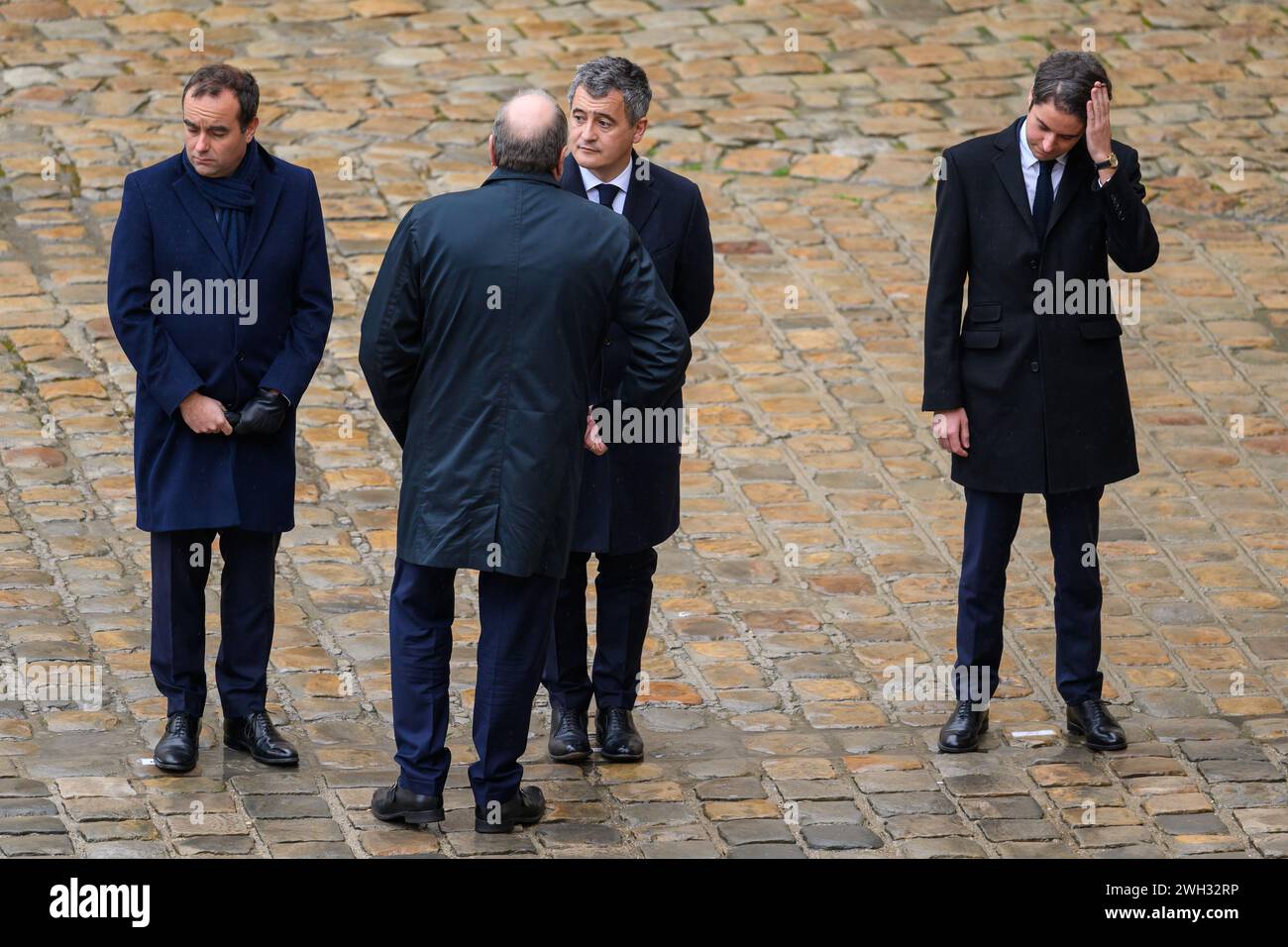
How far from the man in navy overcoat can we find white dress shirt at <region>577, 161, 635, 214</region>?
0.83 m

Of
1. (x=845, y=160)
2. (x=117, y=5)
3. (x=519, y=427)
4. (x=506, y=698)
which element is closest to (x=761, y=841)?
(x=506, y=698)

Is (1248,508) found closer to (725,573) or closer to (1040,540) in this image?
(1040,540)

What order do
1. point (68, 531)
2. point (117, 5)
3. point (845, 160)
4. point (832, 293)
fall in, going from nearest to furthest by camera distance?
point (68, 531)
point (832, 293)
point (845, 160)
point (117, 5)

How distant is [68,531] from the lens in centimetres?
762

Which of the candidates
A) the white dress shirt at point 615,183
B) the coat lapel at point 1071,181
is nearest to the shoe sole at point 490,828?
the white dress shirt at point 615,183

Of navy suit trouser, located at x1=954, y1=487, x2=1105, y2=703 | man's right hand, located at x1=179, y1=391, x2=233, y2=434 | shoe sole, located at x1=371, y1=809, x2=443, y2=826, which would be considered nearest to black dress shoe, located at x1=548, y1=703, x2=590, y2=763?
shoe sole, located at x1=371, y1=809, x2=443, y2=826

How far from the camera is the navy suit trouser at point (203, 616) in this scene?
604cm

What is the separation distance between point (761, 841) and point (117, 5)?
28.4 feet

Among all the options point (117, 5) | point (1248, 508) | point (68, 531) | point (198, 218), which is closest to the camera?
point (198, 218)

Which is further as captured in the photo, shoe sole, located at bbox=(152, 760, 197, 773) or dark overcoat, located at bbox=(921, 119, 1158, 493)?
dark overcoat, located at bbox=(921, 119, 1158, 493)

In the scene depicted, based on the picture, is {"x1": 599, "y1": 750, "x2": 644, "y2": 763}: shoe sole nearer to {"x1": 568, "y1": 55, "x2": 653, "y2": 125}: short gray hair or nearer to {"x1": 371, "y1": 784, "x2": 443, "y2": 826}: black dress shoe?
{"x1": 371, "y1": 784, "x2": 443, "y2": 826}: black dress shoe

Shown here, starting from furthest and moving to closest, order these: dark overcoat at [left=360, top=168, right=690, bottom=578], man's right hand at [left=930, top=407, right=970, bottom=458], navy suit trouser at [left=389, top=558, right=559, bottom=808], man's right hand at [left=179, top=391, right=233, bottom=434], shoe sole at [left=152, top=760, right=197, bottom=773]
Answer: man's right hand at [left=930, top=407, right=970, bottom=458] < shoe sole at [left=152, top=760, right=197, bottom=773] < man's right hand at [left=179, top=391, right=233, bottom=434] < navy suit trouser at [left=389, top=558, right=559, bottom=808] < dark overcoat at [left=360, top=168, right=690, bottom=578]

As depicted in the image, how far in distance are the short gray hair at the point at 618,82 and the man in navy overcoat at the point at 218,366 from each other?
920 mm

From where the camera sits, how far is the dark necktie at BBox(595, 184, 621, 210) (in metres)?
6.13
